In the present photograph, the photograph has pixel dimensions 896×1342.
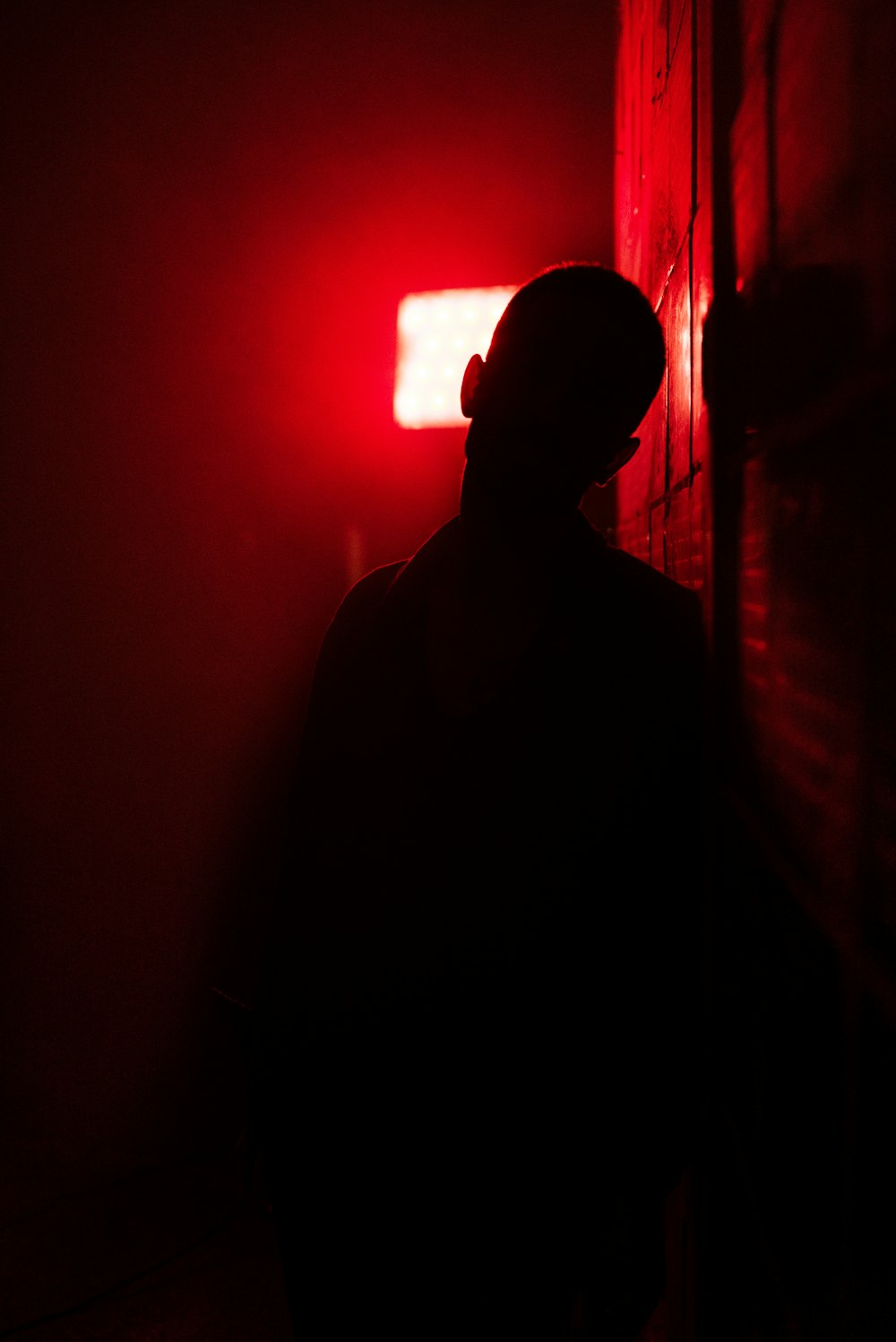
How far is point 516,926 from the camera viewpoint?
29.0 inches

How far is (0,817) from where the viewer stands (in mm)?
1783

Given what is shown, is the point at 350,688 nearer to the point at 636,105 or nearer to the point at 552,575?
the point at 552,575

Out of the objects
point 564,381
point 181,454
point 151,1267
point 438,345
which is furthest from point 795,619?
point 151,1267

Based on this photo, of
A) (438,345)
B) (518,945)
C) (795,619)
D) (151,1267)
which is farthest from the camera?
(438,345)

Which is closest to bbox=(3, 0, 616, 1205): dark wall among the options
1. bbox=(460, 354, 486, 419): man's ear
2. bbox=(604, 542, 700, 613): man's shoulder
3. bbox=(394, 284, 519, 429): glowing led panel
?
bbox=(394, 284, 519, 429): glowing led panel

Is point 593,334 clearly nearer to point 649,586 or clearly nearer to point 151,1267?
point 649,586

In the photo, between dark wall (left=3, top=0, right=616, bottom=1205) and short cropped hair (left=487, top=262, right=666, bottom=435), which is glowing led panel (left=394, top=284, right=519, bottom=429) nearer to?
dark wall (left=3, top=0, right=616, bottom=1205)

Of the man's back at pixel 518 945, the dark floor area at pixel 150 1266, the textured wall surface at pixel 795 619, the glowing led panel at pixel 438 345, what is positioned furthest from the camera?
the glowing led panel at pixel 438 345

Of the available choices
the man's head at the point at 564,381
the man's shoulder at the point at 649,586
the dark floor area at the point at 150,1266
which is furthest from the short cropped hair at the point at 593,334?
the dark floor area at the point at 150,1266

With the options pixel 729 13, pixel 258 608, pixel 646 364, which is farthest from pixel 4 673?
pixel 729 13

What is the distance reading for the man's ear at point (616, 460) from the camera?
2.65 feet

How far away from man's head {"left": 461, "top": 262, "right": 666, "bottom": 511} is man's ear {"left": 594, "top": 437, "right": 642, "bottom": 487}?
0.04ft

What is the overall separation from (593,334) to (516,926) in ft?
1.88

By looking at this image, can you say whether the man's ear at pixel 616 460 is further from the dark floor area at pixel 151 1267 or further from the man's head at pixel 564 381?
the dark floor area at pixel 151 1267
